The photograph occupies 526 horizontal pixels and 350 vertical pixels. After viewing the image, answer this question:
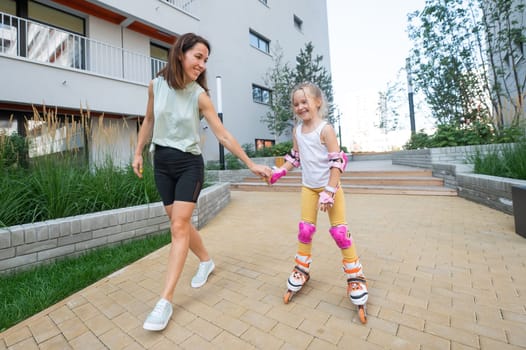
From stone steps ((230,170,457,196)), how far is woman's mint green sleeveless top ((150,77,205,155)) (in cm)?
570

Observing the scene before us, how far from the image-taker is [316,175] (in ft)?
5.65

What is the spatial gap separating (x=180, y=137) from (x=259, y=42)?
1494cm

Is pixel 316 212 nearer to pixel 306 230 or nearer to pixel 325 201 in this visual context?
pixel 306 230

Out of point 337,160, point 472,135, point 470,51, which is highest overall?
point 470,51

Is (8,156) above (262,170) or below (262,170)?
above

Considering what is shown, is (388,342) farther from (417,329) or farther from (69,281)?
(69,281)

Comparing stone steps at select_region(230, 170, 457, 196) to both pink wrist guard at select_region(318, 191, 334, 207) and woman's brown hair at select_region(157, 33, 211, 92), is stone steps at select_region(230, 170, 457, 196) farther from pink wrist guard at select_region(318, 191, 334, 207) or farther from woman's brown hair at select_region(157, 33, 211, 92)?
woman's brown hair at select_region(157, 33, 211, 92)

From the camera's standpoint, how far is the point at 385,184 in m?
6.64

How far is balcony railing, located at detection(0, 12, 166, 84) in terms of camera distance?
6.76 meters

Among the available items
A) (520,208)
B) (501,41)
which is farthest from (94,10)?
(501,41)

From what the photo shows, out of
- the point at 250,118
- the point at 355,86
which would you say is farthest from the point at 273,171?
the point at 355,86

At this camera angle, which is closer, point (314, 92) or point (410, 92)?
point (314, 92)

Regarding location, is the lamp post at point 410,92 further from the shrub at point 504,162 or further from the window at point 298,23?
the window at point 298,23

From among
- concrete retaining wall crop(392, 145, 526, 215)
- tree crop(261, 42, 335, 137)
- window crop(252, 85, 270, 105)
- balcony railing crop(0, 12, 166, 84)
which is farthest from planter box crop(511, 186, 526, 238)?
window crop(252, 85, 270, 105)
